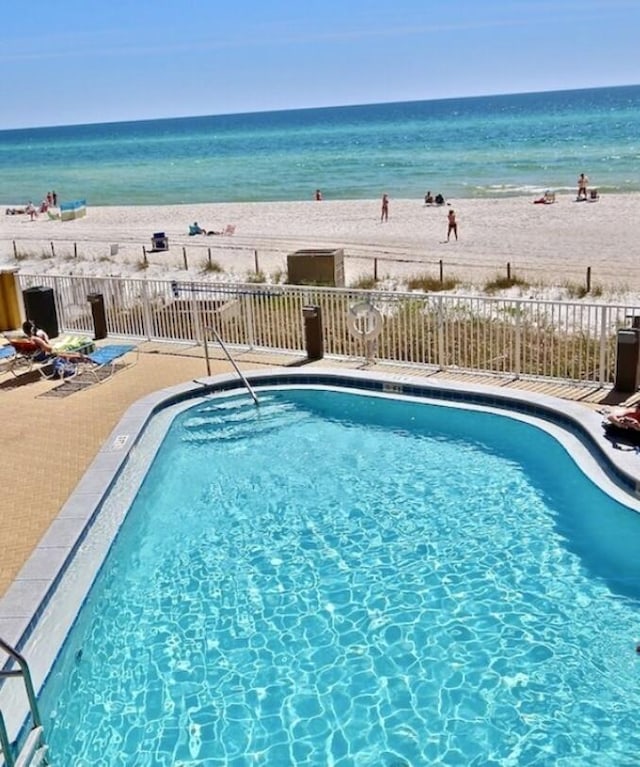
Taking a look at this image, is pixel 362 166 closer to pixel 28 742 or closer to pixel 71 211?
pixel 71 211

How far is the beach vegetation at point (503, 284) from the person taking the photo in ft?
64.6

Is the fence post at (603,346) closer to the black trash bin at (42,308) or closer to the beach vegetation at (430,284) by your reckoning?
the black trash bin at (42,308)

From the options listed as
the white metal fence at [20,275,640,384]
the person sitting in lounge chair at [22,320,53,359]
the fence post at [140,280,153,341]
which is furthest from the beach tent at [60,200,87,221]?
the person sitting in lounge chair at [22,320,53,359]

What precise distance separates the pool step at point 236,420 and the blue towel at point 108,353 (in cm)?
185

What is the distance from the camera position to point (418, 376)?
11.0 meters

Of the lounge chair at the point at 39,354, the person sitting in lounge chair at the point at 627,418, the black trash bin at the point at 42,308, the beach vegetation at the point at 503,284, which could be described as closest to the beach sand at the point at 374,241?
the beach vegetation at the point at 503,284

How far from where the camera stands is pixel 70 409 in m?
10.5

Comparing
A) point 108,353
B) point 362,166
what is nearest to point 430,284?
point 108,353

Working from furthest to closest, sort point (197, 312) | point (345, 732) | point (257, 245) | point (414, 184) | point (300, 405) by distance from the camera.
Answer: point (414, 184)
point (257, 245)
point (197, 312)
point (300, 405)
point (345, 732)

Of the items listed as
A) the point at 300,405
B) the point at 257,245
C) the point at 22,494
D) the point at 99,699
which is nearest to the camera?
the point at 99,699

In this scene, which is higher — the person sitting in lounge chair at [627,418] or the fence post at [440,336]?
the fence post at [440,336]

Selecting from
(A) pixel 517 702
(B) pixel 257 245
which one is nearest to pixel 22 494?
(A) pixel 517 702

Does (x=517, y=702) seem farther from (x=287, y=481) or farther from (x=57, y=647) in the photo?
(x=287, y=481)

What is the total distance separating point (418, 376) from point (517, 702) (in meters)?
5.91
